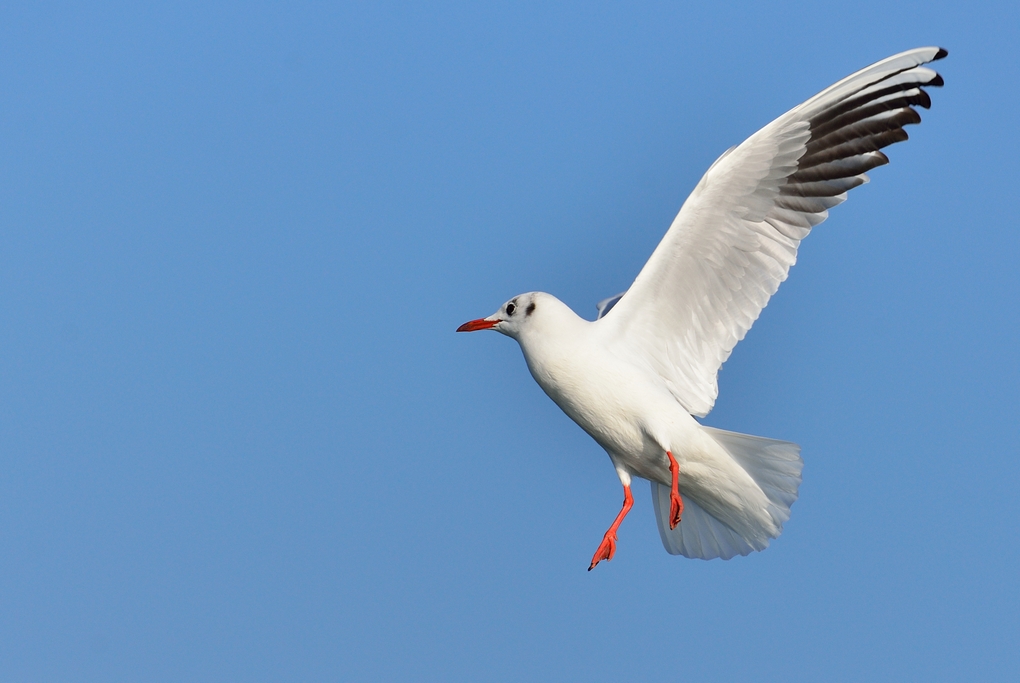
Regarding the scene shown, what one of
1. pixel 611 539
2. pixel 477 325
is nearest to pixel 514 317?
pixel 477 325

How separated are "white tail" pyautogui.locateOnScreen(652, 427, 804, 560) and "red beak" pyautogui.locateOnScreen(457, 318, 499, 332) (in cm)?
168

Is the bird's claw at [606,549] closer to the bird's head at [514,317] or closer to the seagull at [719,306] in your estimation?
the seagull at [719,306]

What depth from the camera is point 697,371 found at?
900cm

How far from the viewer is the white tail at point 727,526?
8.53 meters

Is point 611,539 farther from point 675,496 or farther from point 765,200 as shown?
point 765,200

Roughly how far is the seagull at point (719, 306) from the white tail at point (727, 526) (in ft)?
0.04

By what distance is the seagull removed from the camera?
8352 mm

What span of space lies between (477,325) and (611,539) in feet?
5.85

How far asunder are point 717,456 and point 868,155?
224cm

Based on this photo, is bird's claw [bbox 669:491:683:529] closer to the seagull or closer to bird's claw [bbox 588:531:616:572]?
the seagull

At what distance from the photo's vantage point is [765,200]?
8.47m

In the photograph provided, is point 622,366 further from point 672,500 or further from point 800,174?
point 800,174

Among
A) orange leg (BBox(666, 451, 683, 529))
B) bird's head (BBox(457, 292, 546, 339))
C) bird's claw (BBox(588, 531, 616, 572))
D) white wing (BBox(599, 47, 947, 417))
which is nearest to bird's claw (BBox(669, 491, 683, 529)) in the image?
orange leg (BBox(666, 451, 683, 529))

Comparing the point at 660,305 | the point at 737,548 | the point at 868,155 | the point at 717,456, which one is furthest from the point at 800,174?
the point at 737,548
